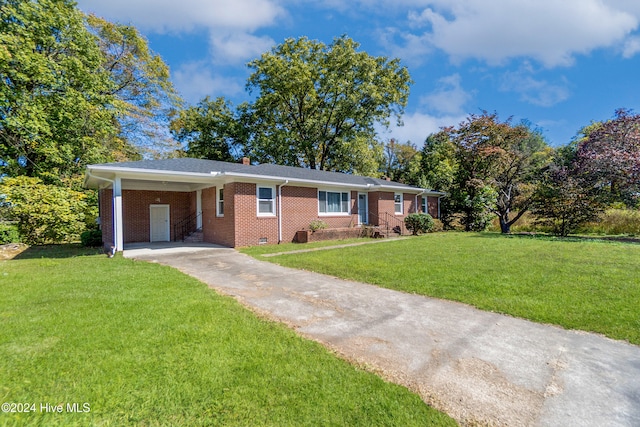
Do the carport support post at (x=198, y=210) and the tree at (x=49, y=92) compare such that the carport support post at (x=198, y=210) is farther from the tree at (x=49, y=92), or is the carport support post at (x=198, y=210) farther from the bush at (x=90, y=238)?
the tree at (x=49, y=92)

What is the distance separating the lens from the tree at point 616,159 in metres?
13.6

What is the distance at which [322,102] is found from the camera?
28062 mm

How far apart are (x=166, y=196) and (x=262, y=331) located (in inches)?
515

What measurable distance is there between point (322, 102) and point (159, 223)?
19439 millimetres

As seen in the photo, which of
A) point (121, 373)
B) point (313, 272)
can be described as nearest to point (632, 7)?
point (313, 272)

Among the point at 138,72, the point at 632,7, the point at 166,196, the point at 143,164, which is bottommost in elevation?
the point at 166,196

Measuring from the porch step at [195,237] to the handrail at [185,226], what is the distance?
1.73 feet

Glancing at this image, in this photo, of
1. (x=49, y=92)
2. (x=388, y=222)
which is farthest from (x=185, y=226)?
(x=388, y=222)

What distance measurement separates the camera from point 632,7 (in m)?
8.91

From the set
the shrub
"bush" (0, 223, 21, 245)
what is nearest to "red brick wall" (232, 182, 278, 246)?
the shrub

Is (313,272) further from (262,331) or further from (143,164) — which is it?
(143,164)

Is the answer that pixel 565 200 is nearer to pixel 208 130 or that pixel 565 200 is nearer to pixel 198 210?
pixel 198 210

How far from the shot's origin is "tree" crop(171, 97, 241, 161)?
27.9 m

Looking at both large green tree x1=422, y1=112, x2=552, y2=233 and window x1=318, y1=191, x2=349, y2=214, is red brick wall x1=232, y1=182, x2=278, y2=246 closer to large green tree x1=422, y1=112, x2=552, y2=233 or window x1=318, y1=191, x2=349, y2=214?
window x1=318, y1=191, x2=349, y2=214
